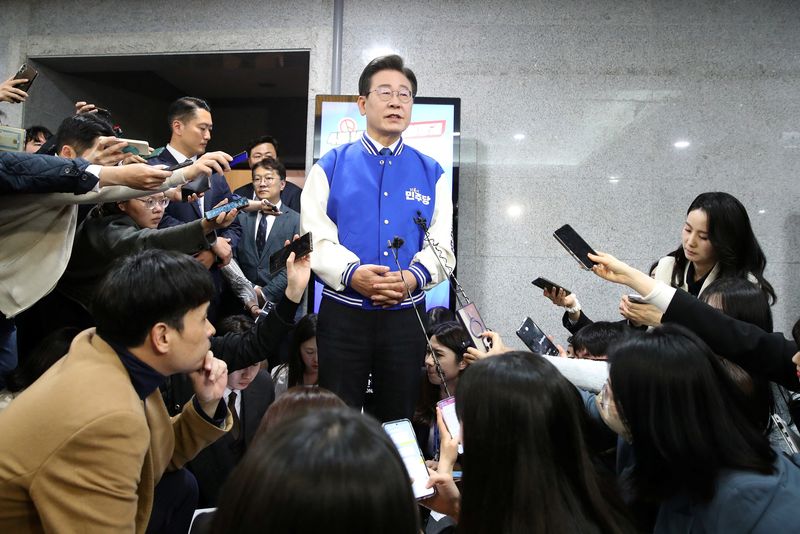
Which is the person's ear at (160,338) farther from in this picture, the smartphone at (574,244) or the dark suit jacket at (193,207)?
the dark suit jacket at (193,207)

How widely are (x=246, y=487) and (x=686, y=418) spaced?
104cm

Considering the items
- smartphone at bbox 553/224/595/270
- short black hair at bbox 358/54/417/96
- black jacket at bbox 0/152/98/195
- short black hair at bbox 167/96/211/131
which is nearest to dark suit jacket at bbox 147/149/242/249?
short black hair at bbox 167/96/211/131

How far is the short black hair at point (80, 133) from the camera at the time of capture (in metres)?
2.50

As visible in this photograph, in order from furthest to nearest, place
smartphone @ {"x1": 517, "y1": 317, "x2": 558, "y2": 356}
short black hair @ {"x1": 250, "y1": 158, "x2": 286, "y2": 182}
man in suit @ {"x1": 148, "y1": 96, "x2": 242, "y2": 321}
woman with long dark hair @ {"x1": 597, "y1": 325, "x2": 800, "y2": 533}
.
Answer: short black hair @ {"x1": 250, "y1": 158, "x2": 286, "y2": 182}
man in suit @ {"x1": 148, "y1": 96, "x2": 242, "y2": 321}
smartphone @ {"x1": 517, "y1": 317, "x2": 558, "y2": 356}
woman with long dark hair @ {"x1": 597, "y1": 325, "x2": 800, "y2": 533}

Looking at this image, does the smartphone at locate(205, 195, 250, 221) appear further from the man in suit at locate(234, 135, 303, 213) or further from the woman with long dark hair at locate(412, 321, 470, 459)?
the man in suit at locate(234, 135, 303, 213)

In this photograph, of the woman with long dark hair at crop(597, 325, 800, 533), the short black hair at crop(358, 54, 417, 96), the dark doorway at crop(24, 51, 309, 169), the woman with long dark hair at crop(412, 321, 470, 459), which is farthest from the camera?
the dark doorway at crop(24, 51, 309, 169)

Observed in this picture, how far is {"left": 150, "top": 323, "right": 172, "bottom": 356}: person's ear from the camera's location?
4.93ft

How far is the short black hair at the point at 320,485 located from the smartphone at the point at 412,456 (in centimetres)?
91

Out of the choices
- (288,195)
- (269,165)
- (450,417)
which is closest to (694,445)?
(450,417)

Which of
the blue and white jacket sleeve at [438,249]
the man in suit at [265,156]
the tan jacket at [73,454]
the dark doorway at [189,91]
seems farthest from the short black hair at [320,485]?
the dark doorway at [189,91]

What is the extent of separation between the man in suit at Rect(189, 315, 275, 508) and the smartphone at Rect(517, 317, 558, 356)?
0.98 m

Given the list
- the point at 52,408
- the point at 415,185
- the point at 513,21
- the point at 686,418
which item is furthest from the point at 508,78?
the point at 52,408

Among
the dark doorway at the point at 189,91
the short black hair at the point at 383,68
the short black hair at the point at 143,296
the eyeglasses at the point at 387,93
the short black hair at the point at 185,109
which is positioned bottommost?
the short black hair at the point at 143,296

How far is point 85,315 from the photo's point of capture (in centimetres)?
242
